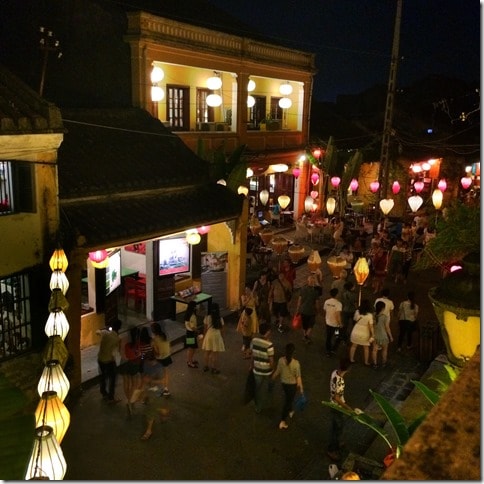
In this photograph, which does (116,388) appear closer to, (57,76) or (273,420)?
(273,420)

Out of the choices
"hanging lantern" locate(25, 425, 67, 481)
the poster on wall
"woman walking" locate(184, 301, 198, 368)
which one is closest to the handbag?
the poster on wall

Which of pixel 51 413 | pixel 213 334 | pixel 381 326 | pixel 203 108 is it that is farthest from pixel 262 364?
pixel 203 108

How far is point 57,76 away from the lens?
49.5 ft

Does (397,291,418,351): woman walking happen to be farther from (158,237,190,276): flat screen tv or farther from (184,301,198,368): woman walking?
(158,237,190,276): flat screen tv

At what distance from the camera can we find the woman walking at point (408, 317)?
13062 millimetres

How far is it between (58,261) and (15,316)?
1493 mm

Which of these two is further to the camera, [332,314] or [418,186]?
[418,186]

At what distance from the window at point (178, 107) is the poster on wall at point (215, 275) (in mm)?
5755

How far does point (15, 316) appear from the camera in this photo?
10.1 metres

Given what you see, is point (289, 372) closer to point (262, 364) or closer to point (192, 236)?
point (262, 364)

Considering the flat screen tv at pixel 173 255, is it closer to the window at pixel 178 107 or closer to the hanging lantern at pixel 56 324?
the window at pixel 178 107

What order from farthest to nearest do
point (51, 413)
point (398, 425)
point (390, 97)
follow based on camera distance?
point (390, 97) < point (51, 413) < point (398, 425)

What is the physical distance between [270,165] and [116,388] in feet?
49.1

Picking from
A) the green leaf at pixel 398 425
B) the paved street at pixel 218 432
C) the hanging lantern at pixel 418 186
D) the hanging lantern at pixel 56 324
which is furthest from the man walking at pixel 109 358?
the hanging lantern at pixel 418 186
